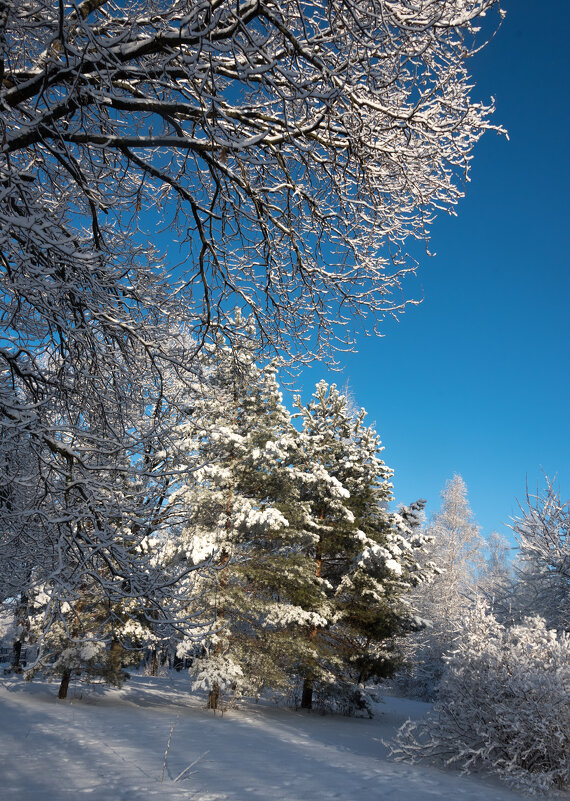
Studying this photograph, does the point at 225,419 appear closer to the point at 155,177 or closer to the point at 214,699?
the point at 214,699

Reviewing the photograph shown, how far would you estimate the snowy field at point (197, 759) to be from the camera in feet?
19.6

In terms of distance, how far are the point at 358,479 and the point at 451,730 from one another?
28.4 feet

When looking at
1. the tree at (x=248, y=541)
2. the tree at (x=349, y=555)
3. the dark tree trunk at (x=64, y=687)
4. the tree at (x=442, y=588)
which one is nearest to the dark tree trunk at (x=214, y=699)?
the tree at (x=248, y=541)

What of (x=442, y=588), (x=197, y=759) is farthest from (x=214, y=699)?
(x=442, y=588)

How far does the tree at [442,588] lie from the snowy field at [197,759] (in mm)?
7439

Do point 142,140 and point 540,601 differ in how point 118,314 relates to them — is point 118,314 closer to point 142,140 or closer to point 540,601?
point 142,140

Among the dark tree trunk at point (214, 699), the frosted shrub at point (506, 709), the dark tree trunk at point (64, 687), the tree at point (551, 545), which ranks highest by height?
the tree at point (551, 545)

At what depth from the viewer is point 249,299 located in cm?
483

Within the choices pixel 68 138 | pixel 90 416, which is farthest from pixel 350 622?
pixel 68 138

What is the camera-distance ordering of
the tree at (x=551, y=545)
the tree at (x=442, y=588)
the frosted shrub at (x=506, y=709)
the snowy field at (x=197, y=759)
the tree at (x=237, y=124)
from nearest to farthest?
the tree at (x=237, y=124), the snowy field at (x=197, y=759), the frosted shrub at (x=506, y=709), the tree at (x=551, y=545), the tree at (x=442, y=588)

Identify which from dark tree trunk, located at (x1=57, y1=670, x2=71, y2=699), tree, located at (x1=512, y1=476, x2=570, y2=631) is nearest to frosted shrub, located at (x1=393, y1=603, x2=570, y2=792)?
tree, located at (x1=512, y1=476, x2=570, y2=631)

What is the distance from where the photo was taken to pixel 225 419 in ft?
45.4

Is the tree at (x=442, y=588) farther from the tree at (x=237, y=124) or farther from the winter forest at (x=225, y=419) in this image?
the tree at (x=237, y=124)

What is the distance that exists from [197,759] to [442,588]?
1008 inches
